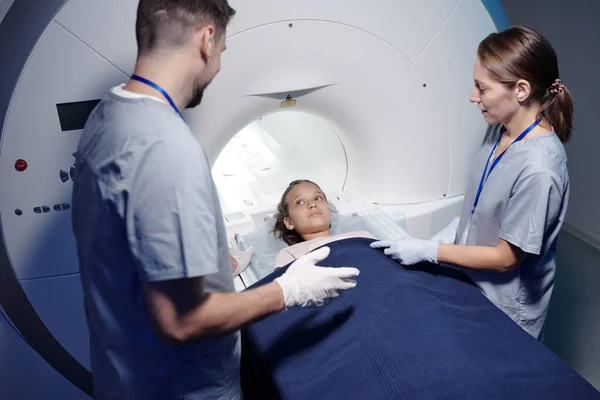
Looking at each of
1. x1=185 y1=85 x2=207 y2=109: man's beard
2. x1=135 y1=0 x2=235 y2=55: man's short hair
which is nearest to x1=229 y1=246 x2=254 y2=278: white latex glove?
x1=185 y1=85 x2=207 y2=109: man's beard

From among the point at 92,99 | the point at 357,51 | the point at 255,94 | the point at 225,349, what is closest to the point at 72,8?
the point at 92,99

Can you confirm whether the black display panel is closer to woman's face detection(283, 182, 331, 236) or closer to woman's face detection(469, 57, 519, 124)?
woman's face detection(283, 182, 331, 236)

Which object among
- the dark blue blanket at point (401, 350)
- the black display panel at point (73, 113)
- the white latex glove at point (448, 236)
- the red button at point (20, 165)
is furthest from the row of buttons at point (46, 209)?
the white latex glove at point (448, 236)

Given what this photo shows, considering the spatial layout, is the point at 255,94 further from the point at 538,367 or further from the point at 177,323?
the point at 538,367

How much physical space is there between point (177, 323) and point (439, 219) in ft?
4.46

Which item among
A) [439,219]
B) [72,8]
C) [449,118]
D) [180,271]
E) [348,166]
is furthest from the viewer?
[348,166]

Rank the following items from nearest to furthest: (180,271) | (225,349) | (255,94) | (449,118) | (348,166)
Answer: (180,271) < (225,349) < (255,94) < (449,118) < (348,166)

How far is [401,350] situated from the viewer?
44.2 inches

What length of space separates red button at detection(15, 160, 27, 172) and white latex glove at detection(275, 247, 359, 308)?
822mm

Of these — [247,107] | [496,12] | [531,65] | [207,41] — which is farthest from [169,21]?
[496,12]

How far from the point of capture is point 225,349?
104 cm

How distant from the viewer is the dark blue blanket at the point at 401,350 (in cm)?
104

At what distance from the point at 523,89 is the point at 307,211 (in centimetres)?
89

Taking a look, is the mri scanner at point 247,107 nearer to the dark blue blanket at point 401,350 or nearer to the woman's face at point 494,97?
the woman's face at point 494,97
